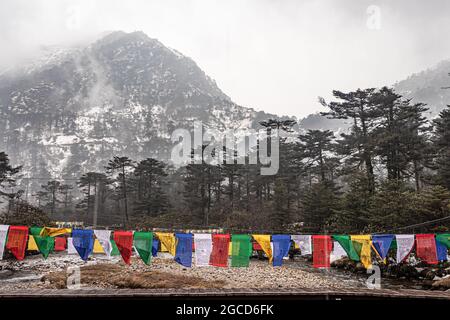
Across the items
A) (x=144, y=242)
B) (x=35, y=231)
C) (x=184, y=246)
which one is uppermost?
(x=35, y=231)

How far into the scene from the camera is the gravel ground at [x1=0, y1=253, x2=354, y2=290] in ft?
57.4

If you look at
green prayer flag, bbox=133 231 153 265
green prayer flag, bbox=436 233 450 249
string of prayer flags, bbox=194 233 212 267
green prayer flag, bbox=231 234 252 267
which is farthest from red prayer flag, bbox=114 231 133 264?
green prayer flag, bbox=436 233 450 249

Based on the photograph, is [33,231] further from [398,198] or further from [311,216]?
[311,216]

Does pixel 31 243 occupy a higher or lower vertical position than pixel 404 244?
lower

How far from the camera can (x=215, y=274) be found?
2027cm

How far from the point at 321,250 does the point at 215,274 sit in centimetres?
873

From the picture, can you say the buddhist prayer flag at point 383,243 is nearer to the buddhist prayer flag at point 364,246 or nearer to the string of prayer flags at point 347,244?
the buddhist prayer flag at point 364,246

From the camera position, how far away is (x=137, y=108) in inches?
7766

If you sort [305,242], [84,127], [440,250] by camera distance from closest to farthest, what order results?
[440,250]
[305,242]
[84,127]

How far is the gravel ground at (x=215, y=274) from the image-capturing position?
17500mm

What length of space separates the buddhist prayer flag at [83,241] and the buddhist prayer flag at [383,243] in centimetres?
1028

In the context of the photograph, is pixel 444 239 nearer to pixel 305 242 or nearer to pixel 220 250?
pixel 305 242

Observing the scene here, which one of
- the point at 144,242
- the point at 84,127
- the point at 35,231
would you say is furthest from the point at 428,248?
the point at 84,127

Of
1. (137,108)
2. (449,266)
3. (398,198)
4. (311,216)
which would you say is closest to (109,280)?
(449,266)
